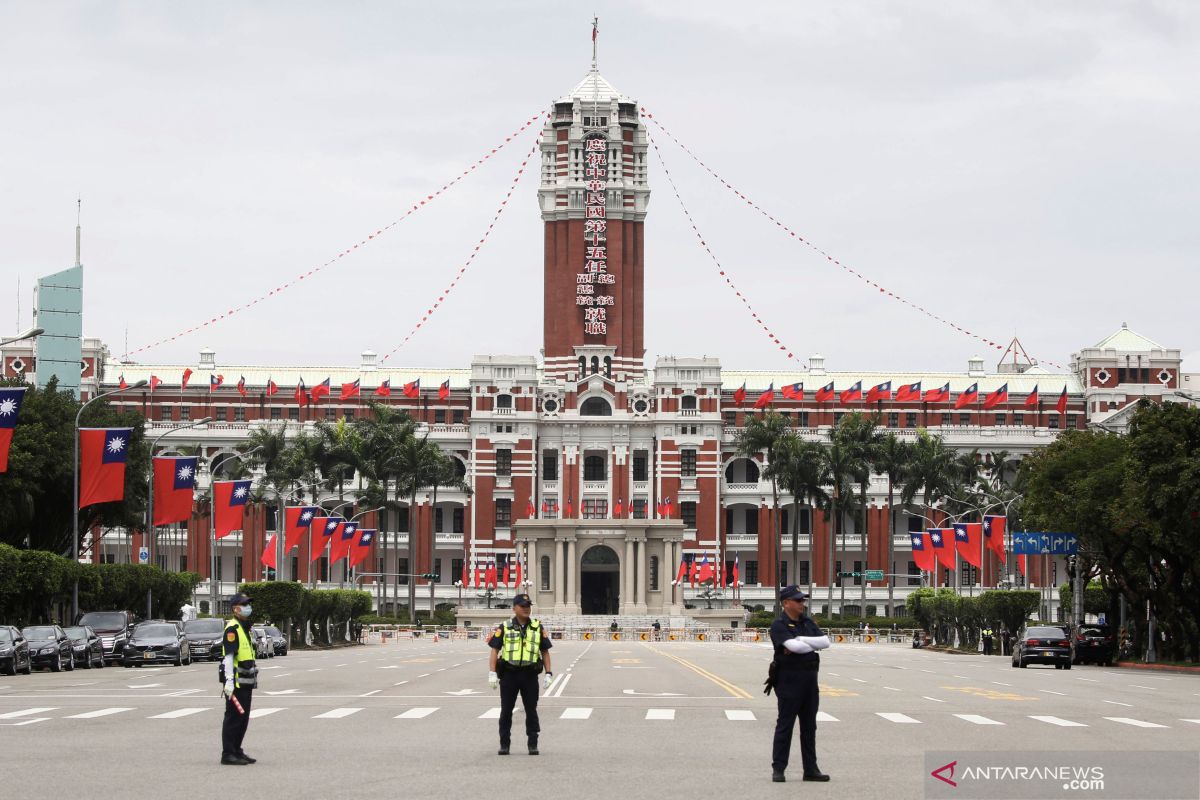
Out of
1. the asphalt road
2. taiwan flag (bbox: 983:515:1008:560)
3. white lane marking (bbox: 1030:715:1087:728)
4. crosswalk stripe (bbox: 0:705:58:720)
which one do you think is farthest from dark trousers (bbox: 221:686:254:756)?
taiwan flag (bbox: 983:515:1008:560)

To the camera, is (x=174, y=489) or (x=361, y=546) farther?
(x=361, y=546)

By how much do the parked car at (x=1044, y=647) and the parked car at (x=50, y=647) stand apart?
30653 millimetres

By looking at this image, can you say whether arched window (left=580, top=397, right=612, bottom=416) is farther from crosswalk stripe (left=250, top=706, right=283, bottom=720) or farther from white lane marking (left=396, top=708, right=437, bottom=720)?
white lane marking (left=396, top=708, right=437, bottom=720)

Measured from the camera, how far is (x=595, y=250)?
140m

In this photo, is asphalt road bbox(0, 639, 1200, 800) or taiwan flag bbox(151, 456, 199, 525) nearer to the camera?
asphalt road bbox(0, 639, 1200, 800)

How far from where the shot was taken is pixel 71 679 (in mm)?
45812

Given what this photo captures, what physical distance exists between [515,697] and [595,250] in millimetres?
118513

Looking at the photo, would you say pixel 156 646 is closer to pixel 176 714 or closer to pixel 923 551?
pixel 176 714

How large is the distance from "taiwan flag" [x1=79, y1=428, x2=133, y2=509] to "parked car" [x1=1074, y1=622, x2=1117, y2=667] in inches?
1392

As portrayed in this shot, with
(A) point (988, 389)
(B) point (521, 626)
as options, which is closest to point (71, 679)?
(B) point (521, 626)

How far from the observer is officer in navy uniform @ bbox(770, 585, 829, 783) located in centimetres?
1905

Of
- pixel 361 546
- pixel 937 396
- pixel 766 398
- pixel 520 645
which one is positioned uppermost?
pixel 937 396

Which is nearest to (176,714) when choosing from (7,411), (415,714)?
(415,714)

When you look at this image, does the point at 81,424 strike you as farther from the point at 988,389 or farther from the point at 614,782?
the point at 988,389
